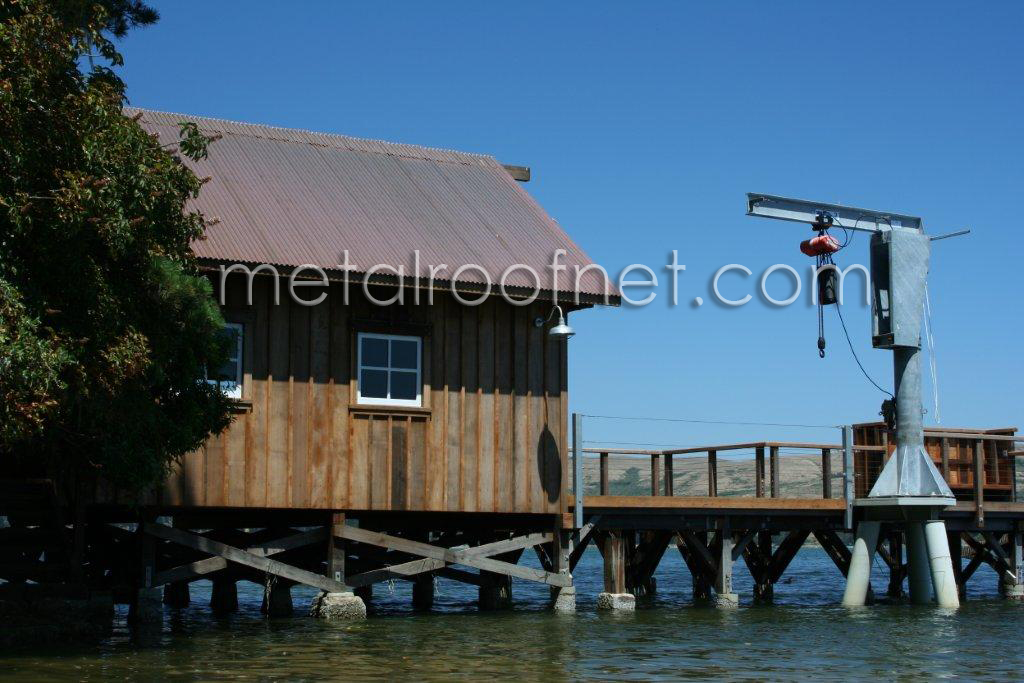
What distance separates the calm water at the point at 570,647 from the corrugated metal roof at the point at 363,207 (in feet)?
16.3

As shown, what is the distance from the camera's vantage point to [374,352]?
19891mm

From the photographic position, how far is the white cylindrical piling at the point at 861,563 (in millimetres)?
23203

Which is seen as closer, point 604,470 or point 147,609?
point 147,609

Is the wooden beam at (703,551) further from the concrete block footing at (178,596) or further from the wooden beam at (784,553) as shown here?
the concrete block footing at (178,596)

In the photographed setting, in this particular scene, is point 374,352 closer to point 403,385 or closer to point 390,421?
point 403,385

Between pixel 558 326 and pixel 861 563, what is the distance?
23.2 ft

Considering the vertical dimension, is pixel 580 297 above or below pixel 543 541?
above

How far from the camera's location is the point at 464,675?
13.6m

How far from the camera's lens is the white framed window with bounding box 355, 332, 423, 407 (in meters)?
19.8


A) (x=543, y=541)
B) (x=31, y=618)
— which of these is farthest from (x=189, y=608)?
(x=31, y=618)

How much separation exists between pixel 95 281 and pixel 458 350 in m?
7.70

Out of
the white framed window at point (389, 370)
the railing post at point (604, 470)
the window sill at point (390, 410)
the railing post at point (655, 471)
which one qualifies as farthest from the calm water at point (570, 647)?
the white framed window at point (389, 370)

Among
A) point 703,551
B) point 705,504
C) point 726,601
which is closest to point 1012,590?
point 726,601

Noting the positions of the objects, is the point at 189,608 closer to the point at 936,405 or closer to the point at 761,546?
the point at 761,546
